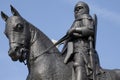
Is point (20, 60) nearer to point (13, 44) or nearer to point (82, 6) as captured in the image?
point (13, 44)

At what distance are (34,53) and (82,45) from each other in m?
1.46

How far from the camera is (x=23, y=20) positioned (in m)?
14.3

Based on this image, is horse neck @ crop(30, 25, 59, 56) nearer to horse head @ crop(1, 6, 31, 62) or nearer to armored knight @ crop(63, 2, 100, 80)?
horse head @ crop(1, 6, 31, 62)

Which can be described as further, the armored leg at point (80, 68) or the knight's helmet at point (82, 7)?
the knight's helmet at point (82, 7)

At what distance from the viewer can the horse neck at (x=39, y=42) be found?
14.1m

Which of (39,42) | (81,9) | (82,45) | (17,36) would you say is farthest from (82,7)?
(17,36)

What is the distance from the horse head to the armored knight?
128 cm

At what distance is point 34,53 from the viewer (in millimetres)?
14062

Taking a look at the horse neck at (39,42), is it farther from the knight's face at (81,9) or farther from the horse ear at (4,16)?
the knight's face at (81,9)

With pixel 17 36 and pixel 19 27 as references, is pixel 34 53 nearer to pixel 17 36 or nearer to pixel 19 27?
pixel 17 36

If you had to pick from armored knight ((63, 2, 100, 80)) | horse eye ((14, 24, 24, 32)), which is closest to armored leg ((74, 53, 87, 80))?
armored knight ((63, 2, 100, 80))

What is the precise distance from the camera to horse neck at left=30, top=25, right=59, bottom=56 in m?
14.1

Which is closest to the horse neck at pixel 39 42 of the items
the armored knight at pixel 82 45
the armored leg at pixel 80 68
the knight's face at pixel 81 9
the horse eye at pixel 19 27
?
the horse eye at pixel 19 27

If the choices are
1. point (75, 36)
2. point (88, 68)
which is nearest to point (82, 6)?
point (75, 36)
